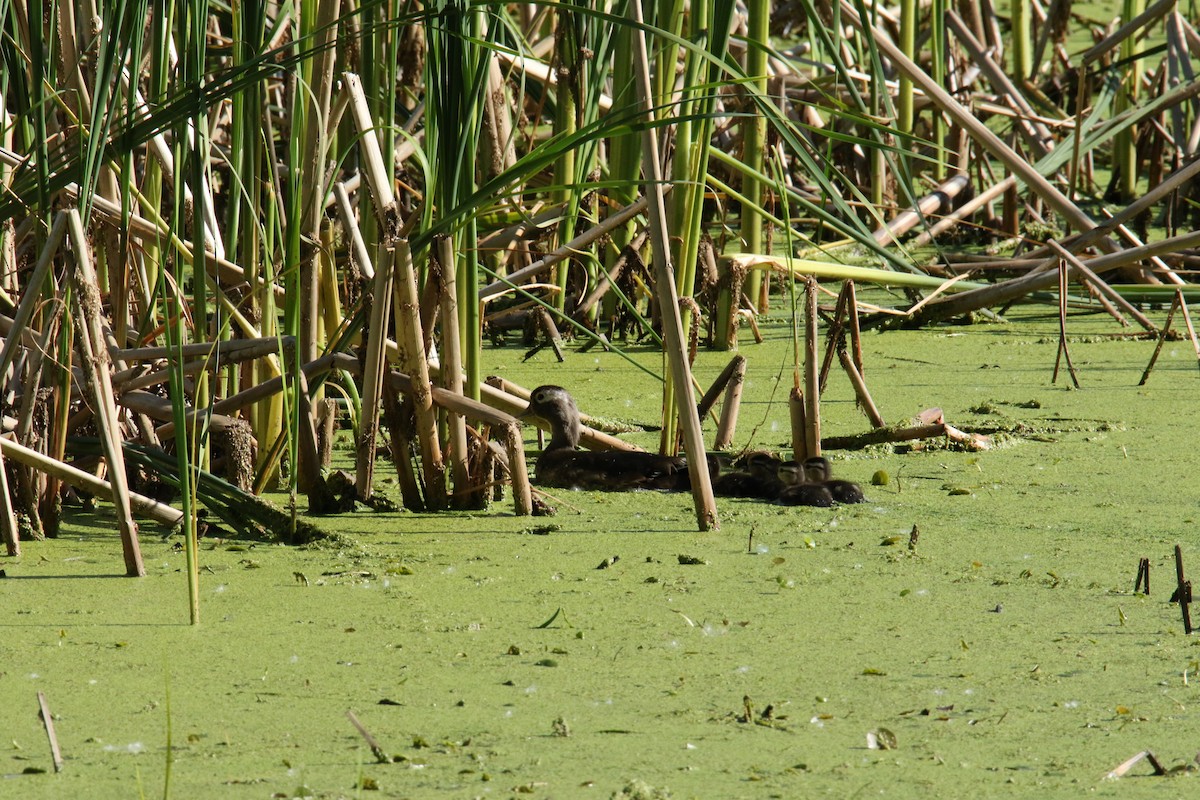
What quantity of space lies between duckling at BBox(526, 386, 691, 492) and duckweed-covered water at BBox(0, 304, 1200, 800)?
5 centimetres

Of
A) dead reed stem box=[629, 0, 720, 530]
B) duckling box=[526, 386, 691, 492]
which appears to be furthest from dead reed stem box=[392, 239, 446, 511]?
dead reed stem box=[629, 0, 720, 530]

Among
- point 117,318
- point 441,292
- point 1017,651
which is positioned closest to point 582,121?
point 441,292

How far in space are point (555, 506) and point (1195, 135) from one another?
431cm

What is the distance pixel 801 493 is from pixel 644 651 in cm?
102

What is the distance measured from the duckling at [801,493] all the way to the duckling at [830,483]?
0.05 ft

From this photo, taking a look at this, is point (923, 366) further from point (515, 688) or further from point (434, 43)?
point (515, 688)

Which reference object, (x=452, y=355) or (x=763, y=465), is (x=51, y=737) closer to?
(x=452, y=355)

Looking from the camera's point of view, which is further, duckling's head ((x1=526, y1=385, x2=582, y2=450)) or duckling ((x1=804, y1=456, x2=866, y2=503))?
duckling's head ((x1=526, y1=385, x2=582, y2=450))

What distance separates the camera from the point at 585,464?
360cm

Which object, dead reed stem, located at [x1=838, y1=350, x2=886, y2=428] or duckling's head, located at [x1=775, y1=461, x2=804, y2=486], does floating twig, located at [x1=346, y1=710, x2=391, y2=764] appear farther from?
dead reed stem, located at [x1=838, y1=350, x2=886, y2=428]

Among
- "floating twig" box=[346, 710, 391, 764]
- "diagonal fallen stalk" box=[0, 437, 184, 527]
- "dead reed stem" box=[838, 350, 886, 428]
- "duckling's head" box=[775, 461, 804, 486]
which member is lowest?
"floating twig" box=[346, 710, 391, 764]

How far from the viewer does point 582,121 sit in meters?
4.04

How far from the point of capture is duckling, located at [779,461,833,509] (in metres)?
3.41

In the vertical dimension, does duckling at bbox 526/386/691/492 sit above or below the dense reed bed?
below
